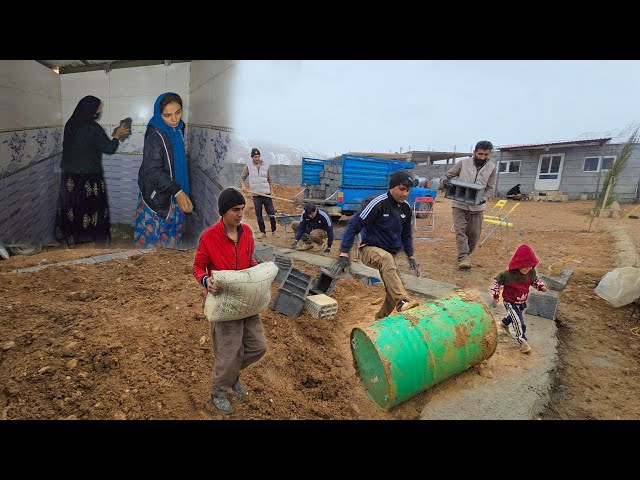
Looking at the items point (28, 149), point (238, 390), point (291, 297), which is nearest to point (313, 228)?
point (291, 297)

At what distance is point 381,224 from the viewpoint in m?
3.70

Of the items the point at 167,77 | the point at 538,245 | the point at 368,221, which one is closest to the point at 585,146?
the point at 538,245

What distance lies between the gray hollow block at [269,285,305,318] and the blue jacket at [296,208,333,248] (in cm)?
238

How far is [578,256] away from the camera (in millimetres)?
6812

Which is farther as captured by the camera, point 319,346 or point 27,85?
point 27,85

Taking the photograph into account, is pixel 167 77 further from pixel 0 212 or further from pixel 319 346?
pixel 319 346

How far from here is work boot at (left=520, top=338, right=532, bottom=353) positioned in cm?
320

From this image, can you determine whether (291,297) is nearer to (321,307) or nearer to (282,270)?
(321,307)

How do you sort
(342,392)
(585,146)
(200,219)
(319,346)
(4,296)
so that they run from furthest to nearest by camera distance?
(585,146)
(200,219)
(4,296)
(319,346)
(342,392)

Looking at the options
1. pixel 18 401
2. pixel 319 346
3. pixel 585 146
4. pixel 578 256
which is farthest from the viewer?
pixel 585 146

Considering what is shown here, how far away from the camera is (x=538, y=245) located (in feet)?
25.9

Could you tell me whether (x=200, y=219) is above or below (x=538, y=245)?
above

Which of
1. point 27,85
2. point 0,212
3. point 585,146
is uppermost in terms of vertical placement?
point 585,146

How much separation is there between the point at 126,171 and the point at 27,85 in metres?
1.38
